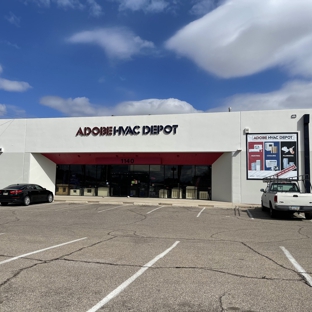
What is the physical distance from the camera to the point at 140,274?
5.54 metres

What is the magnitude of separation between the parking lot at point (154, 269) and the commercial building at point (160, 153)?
11.1m

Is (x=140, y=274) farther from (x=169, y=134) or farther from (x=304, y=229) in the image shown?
(x=169, y=134)

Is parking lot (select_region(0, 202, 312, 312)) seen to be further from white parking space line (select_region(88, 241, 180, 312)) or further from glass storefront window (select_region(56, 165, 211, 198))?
glass storefront window (select_region(56, 165, 211, 198))

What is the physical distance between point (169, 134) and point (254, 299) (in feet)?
63.5

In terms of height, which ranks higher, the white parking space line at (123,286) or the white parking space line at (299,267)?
the white parking space line at (299,267)

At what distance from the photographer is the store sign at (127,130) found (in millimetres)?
23453

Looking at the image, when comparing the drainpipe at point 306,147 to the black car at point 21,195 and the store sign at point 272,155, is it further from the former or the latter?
the black car at point 21,195

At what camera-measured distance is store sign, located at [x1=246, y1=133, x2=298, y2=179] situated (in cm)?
2123

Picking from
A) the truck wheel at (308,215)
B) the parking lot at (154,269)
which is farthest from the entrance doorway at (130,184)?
the parking lot at (154,269)

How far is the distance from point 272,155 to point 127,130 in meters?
10.4

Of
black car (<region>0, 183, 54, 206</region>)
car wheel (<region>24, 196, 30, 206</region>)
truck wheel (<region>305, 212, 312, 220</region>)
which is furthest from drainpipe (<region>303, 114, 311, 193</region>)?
car wheel (<region>24, 196, 30, 206</region>)

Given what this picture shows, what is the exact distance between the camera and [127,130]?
79.3 feet

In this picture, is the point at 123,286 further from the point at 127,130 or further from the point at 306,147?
the point at 127,130

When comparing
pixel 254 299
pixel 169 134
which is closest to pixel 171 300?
pixel 254 299
